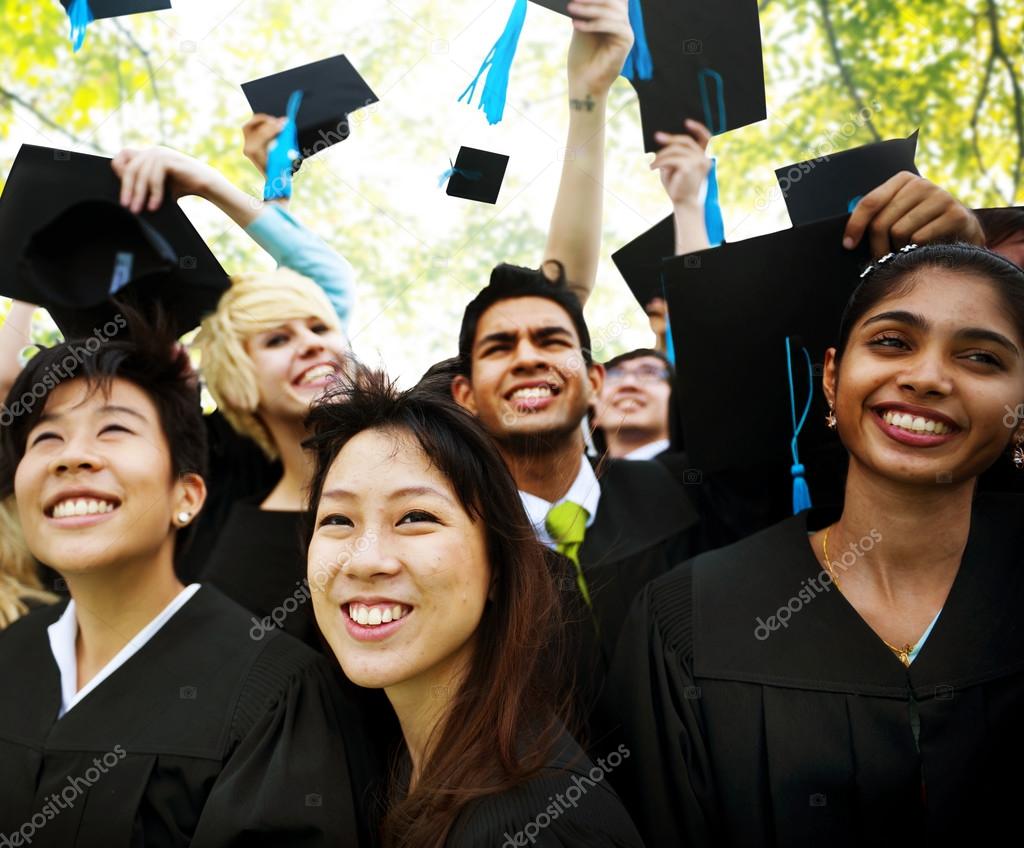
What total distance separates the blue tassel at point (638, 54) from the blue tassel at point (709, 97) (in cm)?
16

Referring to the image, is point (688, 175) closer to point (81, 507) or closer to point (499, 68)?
point (499, 68)

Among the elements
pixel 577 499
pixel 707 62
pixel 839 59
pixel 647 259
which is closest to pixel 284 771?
pixel 577 499

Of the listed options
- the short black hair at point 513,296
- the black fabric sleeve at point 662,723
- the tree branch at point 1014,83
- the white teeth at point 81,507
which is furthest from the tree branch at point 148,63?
the tree branch at point 1014,83

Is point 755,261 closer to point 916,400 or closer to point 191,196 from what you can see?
point 916,400

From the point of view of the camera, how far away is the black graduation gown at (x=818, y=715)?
2221 mm

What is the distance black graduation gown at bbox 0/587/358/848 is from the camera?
2.26 meters

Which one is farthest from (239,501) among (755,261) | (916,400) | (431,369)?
(916,400)

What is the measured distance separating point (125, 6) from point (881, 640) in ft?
9.33

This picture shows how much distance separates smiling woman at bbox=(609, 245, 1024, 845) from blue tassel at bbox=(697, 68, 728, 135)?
0.87m

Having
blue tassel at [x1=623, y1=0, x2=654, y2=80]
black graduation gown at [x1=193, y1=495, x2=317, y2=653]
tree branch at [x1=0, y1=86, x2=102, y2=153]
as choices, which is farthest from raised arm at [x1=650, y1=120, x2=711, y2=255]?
tree branch at [x1=0, y1=86, x2=102, y2=153]

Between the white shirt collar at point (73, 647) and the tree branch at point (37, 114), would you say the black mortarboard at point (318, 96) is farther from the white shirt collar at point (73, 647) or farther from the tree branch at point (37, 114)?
the white shirt collar at point (73, 647)

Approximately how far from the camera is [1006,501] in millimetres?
2617

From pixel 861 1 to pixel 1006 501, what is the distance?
2325mm

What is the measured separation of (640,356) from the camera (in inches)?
136
